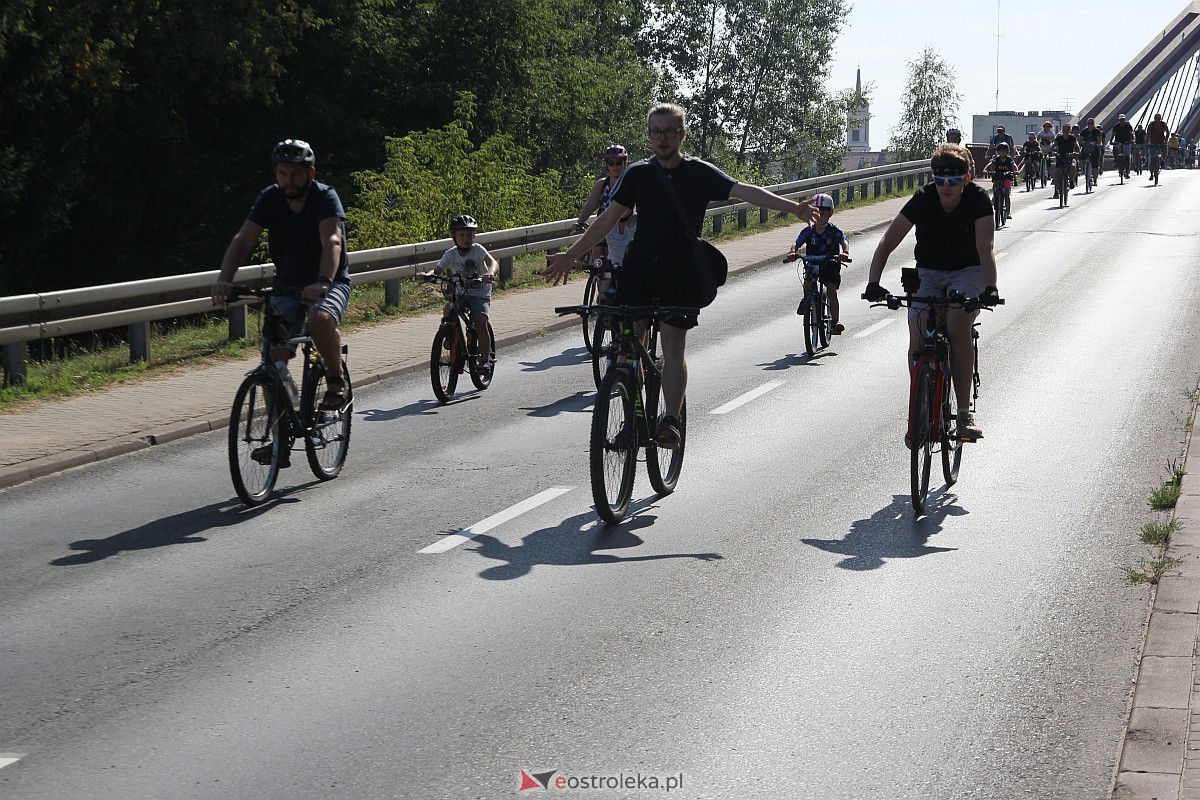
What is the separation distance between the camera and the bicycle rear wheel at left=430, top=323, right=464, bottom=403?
41.3ft

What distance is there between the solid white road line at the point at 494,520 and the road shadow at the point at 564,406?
2940 millimetres

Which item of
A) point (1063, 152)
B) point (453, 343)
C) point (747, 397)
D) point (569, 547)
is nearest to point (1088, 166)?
point (1063, 152)

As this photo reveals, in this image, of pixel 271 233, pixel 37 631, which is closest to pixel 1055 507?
pixel 271 233


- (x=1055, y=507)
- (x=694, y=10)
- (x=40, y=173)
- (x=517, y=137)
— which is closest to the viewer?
(x=1055, y=507)

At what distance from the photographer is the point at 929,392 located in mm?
8539

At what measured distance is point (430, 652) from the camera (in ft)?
20.0

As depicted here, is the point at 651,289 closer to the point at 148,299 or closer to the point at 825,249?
the point at 825,249

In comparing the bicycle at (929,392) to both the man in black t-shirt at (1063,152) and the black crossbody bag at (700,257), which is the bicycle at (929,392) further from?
the man in black t-shirt at (1063,152)

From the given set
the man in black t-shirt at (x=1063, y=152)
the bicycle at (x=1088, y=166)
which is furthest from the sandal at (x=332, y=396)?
the bicycle at (x=1088, y=166)

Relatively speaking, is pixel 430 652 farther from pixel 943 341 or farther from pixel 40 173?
pixel 40 173

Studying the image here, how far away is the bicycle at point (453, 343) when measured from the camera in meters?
12.6

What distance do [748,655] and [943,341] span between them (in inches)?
131

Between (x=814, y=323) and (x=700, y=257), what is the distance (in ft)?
23.0

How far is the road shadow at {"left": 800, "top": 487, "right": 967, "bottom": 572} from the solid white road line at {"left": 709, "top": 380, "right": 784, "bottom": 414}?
10.9 ft
